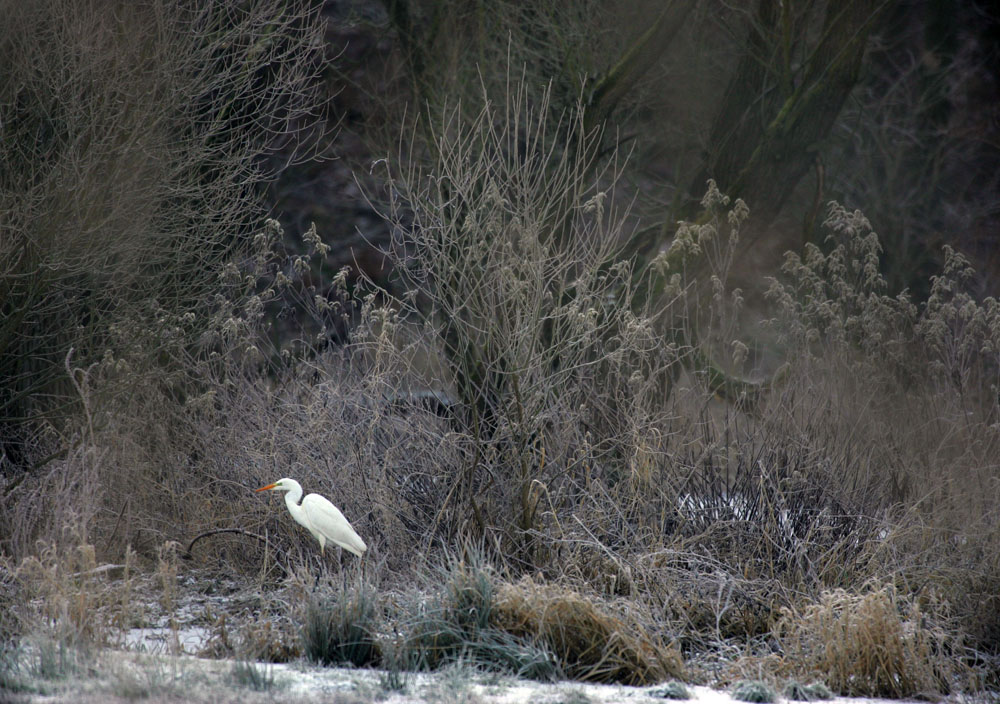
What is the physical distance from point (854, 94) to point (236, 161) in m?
8.95

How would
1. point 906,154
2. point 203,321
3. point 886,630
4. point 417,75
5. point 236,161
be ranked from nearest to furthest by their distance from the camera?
point 886,630, point 236,161, point 203,321, point 417,75, point 906,154

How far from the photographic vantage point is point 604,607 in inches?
215

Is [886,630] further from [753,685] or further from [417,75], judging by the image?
[417,75]

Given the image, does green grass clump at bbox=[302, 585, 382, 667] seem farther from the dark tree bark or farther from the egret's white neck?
the dark tree bark

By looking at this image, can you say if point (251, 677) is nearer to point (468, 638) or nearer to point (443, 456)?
point (468, 638)

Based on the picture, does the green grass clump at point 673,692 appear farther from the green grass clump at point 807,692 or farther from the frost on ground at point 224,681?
the green grass clump at point 807,692

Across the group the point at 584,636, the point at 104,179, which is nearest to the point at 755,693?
the point at 584,636

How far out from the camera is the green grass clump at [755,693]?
4.80 metres

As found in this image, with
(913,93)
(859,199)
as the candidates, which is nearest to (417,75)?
(859,199)

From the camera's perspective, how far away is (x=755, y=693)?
4812 mm

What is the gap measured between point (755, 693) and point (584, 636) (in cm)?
85

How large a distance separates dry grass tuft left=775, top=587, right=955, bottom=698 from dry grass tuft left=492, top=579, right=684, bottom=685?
0.71 metres

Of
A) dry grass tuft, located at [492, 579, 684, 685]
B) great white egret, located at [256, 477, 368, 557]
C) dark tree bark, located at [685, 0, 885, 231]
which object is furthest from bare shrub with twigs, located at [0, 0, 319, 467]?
dark tree bark, located at [685, 0, 885, 231]

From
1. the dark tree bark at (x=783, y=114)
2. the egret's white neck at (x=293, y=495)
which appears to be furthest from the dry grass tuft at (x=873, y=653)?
the dark tree bark at (x=783, y=114)
